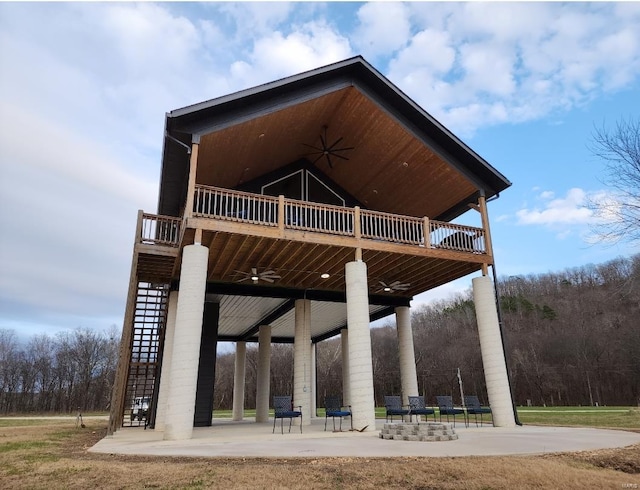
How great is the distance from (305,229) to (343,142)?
4.71 meters

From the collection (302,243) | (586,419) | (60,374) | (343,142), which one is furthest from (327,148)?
(60,374)

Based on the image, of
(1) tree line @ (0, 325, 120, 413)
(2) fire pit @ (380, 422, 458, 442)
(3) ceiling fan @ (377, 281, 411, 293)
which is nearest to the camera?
(2) fire pit @ (380, 422, 458, 442)

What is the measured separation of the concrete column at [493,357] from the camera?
39.1ft

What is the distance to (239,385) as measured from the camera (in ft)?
68.7

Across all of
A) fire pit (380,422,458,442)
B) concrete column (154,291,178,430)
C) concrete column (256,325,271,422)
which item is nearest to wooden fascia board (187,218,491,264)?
fire pit (380,422,458,442)

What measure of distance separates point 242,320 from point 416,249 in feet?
32.7

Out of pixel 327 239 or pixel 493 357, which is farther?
pixel 493 357

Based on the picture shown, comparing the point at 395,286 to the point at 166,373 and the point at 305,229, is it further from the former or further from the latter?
the point at 166,373

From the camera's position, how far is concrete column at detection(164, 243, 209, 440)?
8922 mm

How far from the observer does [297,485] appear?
14.7ft

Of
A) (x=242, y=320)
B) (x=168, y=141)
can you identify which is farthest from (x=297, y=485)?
(x=242, y=320)

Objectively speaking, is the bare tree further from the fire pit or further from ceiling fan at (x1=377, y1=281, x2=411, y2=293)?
ceiling fan at (x1=377, y1=281, x2=411, y2=293)

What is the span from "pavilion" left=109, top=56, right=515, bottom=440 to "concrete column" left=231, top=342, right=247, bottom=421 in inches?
210

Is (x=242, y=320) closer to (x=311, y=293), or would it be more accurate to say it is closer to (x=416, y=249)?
(x=311, y=293)
